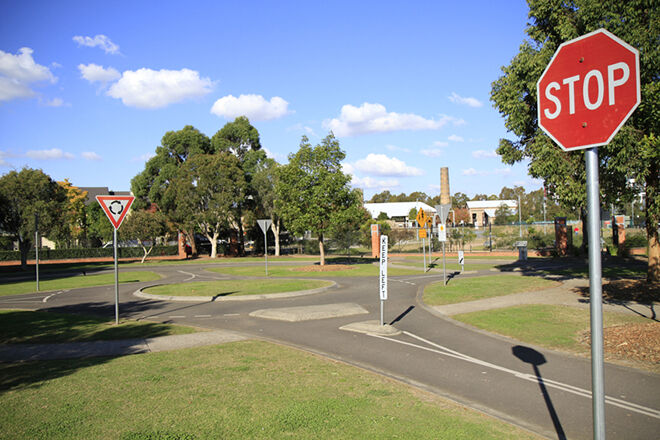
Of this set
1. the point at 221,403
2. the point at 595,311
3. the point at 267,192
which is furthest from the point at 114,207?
the point at 267,192

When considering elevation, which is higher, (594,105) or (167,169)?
(167,169)

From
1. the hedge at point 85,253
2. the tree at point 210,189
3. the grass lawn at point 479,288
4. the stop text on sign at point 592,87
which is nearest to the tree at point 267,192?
the tree at point 210,189

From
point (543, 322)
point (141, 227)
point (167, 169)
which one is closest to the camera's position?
point (543, 322)

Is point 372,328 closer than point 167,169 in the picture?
Yes

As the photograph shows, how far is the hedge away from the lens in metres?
46.9

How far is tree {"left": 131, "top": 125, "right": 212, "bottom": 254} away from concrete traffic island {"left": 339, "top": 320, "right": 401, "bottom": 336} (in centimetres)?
4026

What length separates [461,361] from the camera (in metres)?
7.77

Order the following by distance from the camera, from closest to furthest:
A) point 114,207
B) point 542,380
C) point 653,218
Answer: point 542,380 < point 114,207 < point 653,218

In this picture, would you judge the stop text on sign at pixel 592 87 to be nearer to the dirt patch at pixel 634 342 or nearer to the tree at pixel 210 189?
the dirt patch at pixel 634 342

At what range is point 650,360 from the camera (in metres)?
7.41

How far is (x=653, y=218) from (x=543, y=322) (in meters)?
5.93

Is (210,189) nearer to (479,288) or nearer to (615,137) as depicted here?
(479,288)

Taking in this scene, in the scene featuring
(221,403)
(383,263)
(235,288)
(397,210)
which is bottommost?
(235,288)

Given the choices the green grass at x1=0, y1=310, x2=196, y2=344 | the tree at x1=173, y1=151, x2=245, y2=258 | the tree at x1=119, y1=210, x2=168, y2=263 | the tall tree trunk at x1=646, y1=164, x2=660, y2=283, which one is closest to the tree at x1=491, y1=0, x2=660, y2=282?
the tall tree trunk at x1=646, y1=164, x2=660, y2=283
